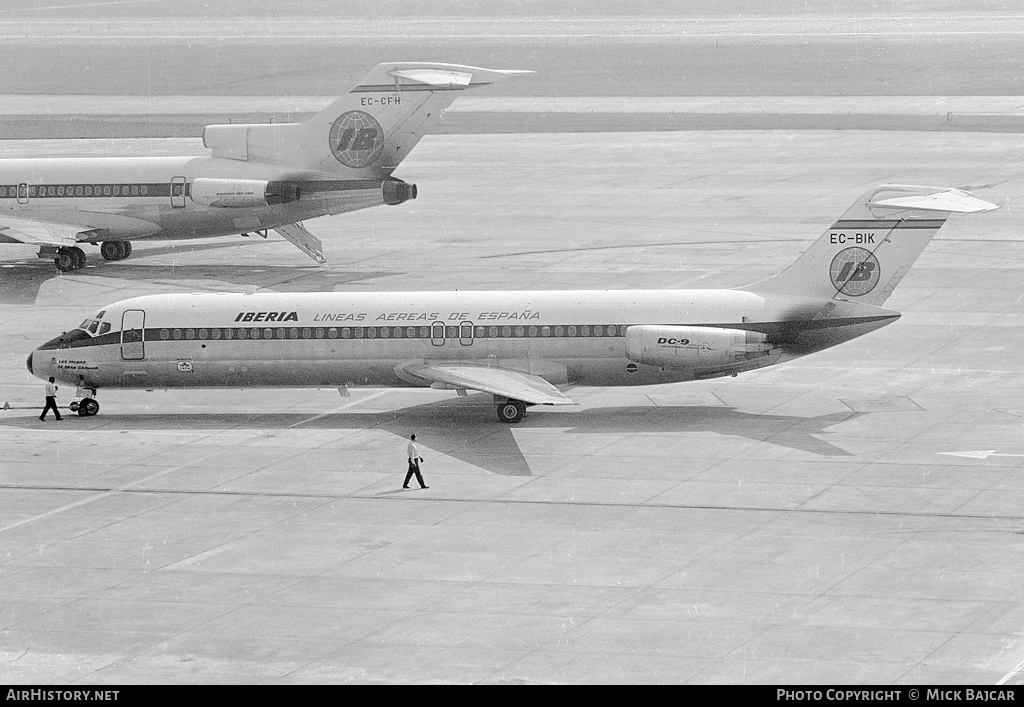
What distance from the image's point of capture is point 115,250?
68.8 metres

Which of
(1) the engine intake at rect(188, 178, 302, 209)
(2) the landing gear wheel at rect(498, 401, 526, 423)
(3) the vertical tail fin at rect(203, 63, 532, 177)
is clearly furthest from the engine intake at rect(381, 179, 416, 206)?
(2) the landing gear wheel at rect(498, 401, 526, 423)

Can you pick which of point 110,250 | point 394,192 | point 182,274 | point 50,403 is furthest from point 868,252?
point 110,250

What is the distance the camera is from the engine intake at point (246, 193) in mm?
63812

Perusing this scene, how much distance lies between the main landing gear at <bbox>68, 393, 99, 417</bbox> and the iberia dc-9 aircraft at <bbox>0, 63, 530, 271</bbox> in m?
21.2

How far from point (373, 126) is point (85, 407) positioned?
73.6 ft

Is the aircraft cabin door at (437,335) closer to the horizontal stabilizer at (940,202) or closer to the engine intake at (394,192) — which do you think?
the horizontal stabilizer at (940,202)

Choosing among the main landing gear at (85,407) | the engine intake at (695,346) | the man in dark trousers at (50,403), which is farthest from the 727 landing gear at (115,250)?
the engine intake at (695,346)

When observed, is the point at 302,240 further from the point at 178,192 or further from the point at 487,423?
the point at 487,423

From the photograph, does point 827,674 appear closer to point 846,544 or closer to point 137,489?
point 846,544

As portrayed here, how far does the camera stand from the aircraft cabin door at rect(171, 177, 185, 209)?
6512 cm
